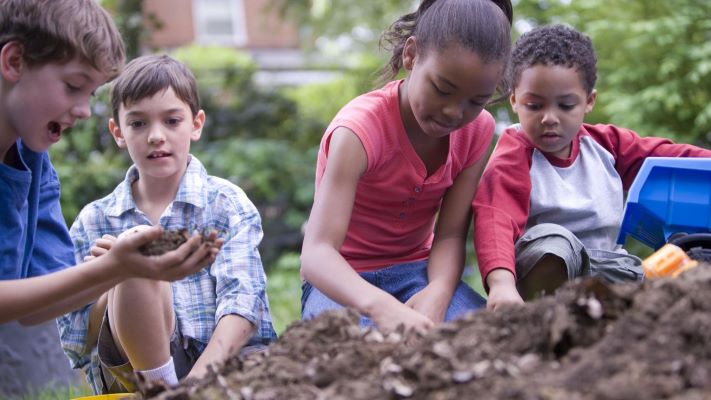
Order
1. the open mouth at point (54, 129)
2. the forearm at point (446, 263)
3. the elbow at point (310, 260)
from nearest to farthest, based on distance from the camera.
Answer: the open mouth at point (54, 129) → the elbow at point (310, 260) → the forearm at point (446, 263)

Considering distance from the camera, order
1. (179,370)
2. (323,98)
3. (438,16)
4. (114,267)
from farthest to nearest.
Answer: (323,98), (179,370), (438,16), (114,267)

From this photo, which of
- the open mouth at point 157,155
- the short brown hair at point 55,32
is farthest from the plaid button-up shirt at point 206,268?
the short brown hair at point 55,32

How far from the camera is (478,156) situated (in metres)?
2.64

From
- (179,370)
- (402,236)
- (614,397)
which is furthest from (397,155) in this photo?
(614,397)

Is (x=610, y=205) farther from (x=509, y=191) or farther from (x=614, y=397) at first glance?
(x=614, y=397)

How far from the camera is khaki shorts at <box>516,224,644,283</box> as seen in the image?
230cm

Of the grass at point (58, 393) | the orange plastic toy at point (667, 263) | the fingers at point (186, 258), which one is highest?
the fingers at point (186, 258)

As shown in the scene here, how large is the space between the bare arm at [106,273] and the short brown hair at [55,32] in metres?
0.56

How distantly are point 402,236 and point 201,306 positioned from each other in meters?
0.69

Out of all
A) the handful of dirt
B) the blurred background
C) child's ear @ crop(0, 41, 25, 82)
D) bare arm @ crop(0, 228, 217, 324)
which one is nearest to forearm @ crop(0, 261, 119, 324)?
bare arm @ crop(0, 228, 217, 324)

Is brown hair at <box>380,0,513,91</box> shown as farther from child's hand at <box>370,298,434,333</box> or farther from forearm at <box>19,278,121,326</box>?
forearm at <box>19,278,121,326</box>

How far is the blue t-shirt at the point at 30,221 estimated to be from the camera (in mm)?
2133

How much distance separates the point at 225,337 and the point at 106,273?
25.7 inches

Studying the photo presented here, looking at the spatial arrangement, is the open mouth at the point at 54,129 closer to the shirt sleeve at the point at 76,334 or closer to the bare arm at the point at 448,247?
the shirt sleeve at the point at 76,334
